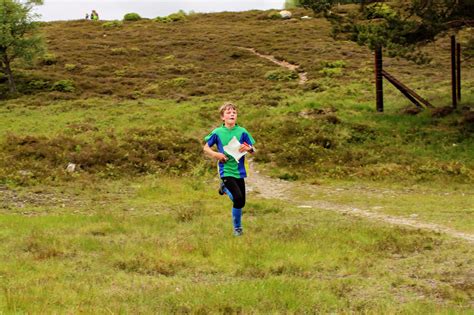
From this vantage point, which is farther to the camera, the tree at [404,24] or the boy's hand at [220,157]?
the tree at [404,24]

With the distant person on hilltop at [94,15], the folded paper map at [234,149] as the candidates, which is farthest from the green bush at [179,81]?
the distant person on hilltop at [94,15]

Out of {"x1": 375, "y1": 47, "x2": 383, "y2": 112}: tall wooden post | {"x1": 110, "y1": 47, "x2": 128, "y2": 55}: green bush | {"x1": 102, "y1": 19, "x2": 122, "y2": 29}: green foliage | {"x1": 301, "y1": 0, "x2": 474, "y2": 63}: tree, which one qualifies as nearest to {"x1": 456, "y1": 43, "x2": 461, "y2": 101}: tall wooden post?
{"x1": 301, "y1": 0, "x2": 474, "y2": 63}: tree

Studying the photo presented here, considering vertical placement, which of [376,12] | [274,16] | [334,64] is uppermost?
[274,16]

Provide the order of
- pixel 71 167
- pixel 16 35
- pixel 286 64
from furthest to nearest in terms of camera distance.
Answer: pixel 286 64 < pixel 16 35 < pixel 71 167

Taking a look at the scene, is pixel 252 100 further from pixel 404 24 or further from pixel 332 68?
pixel 332 68

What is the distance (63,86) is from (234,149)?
27986 mm

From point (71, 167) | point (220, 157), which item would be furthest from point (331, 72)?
point (220, 157)

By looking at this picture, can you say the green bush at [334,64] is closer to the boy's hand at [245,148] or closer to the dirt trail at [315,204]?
the dirt trail at [315,204]

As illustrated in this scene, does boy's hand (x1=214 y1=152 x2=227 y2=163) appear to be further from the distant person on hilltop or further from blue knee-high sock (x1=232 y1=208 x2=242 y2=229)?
the distant person on hilltop

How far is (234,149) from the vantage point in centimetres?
937

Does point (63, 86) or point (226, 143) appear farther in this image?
point (63, 86)

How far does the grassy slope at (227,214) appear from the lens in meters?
6.34

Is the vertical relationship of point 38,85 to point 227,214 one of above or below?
above

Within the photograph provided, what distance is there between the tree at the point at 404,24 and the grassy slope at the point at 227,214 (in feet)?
11.3
